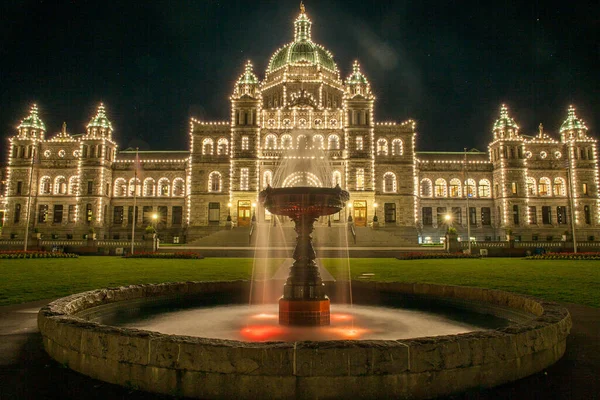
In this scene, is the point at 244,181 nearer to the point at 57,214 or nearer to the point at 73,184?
the point at 73,184

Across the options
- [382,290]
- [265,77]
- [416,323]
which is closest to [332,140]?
[265,77]

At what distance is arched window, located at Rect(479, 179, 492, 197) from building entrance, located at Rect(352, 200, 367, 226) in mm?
20145

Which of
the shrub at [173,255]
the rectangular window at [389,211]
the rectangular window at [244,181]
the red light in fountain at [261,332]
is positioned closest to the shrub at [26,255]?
the shrub at [173,255]

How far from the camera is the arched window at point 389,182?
59.8 metres

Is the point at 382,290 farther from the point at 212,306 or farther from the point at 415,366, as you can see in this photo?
the point at 415,366

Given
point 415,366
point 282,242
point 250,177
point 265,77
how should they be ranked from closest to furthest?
point 415,366 → point 282,242 → point 250,177 → point 265,77

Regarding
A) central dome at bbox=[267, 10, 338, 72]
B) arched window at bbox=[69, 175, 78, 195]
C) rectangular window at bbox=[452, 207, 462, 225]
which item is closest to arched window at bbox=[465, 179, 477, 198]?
rectangular window at bbox=[452, 207, 462, 225]

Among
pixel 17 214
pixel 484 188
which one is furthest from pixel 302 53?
pixel 17 214

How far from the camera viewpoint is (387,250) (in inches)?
1480

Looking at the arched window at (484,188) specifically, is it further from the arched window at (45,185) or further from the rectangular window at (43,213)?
the arched window at (45,185)

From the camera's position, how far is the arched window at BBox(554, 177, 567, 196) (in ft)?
213

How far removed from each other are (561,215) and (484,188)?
10957mm

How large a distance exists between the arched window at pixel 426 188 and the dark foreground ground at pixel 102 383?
59411 mm

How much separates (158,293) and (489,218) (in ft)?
201
